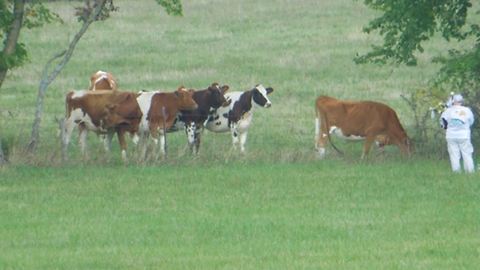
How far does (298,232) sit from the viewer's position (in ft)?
58.2

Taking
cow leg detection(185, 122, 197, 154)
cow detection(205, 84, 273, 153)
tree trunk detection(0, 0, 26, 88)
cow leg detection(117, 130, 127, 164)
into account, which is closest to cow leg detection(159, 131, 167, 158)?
cow leg detection(185, 122, 197, 154)

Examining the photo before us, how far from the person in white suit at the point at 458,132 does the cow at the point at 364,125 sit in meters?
3.11

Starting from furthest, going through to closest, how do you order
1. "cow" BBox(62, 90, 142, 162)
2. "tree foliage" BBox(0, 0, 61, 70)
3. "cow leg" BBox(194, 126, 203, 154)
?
"cow leg" BBox(194, 126, 203, 154) → "cow" BBox(62, 90, 142, 162) → "tree foliage" BBox(0, 0, 61, 70)

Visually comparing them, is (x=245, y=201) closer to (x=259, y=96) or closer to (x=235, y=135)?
(x=235, y=135)

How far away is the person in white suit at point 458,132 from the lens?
24.0m

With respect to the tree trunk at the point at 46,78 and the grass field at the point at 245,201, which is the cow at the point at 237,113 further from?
the tree trunk at the point at 46,78

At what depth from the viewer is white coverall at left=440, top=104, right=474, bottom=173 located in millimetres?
24016

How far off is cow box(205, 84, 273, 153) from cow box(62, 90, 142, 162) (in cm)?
215

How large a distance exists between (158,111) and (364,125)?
169 inches

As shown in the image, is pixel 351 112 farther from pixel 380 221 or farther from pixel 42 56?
pixel 42 56

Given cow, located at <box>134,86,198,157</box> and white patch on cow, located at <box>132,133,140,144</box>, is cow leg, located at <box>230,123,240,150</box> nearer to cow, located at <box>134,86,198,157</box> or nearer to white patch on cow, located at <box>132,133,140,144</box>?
cow, located at <box>134,86,198,157</box>

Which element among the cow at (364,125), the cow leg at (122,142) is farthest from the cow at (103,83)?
the cow at (364,125)

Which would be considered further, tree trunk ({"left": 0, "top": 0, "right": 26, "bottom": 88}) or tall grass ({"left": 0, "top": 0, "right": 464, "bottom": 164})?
tall grass ({"left": 0, "top": 0, "right": 464, "bottom": 164})

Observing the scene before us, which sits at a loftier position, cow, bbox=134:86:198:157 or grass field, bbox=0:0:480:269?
cow, bbox=134:86:198:157
